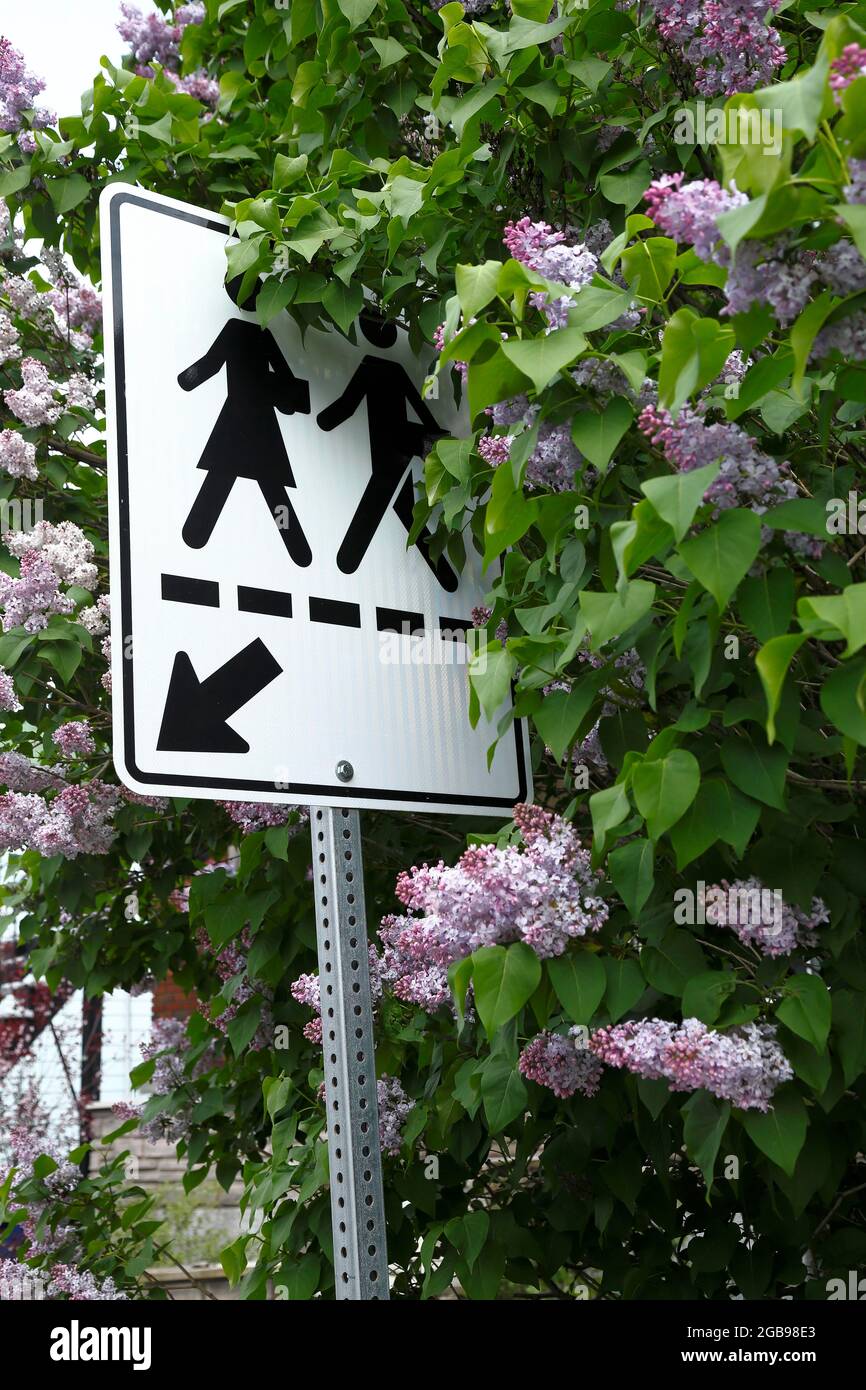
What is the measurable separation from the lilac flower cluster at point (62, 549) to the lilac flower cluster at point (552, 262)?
1508 millimetres

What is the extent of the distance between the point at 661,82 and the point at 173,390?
116cm

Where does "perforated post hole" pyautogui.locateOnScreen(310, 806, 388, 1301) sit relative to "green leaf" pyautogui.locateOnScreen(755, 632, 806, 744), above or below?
below

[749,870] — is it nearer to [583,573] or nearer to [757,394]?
[583,573]

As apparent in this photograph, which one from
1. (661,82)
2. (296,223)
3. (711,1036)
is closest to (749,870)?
(711,1036)

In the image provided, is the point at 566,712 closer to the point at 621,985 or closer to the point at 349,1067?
the point at 621,985

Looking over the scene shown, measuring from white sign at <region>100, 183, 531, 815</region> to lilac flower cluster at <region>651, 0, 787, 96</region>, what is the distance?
2.22ft

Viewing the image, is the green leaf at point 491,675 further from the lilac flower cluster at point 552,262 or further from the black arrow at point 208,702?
the lilac flower cluster at point 552,262

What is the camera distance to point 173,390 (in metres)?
1.45

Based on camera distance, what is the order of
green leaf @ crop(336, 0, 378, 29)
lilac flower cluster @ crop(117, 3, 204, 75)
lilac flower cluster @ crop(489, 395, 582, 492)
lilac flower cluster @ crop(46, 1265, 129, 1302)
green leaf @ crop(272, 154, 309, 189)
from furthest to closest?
lilac flower cluster @ crop(117, 3, 204, 75) < lilac flower cluster @ crop(46, 1265, 129, 1302) < green leaf @ crop(336, 0, 378, 29) < green leaf @ crop(272, 154, 309, 189) < lilac flower cluster @ crop(489, 395, 582, 492)

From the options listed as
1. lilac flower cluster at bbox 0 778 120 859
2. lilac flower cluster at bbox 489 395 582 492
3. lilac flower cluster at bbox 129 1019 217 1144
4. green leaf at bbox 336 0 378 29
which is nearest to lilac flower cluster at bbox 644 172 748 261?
lilac flower cluster at bbox 489 395 582 492

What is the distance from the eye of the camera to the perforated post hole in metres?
1.33

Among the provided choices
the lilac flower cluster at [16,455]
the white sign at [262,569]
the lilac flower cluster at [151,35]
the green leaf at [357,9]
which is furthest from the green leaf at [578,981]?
the lilac flower cluster at [151,35]

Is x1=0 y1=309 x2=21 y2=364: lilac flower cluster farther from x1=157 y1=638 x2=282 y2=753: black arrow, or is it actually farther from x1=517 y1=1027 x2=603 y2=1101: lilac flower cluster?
x1=517 y1=1027 x2=603 y2=1101: lilac flower cluster
